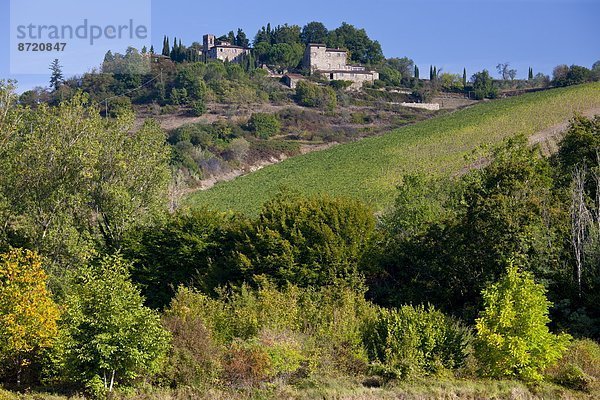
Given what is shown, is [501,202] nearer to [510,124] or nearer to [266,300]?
[266,300]

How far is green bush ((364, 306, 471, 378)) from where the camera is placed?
21239 millimetres

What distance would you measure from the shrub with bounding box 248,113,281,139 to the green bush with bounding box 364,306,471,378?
87813mm

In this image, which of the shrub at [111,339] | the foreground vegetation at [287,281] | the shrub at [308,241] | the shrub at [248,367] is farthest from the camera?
the shrub at [308,241]

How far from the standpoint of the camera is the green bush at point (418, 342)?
69.7 ft

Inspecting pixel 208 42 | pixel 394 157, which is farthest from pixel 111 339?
pixel 208 42

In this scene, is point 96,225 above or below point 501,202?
below

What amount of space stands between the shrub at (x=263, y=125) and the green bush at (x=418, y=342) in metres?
87.8

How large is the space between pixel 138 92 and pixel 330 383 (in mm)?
116019

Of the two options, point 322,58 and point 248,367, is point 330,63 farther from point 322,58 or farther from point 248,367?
point 248,367

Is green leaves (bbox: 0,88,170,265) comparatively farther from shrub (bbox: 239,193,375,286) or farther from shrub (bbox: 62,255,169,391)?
shrub (bbox: 62,255,169,391)

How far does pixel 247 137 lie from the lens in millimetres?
106688

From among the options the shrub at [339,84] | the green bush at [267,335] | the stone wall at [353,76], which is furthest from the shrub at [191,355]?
the stone wall at [353,76]

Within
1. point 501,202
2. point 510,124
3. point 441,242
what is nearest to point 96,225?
point 441,242

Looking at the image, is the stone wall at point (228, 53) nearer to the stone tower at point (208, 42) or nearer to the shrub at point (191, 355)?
the stone tower at point (208, 42)
